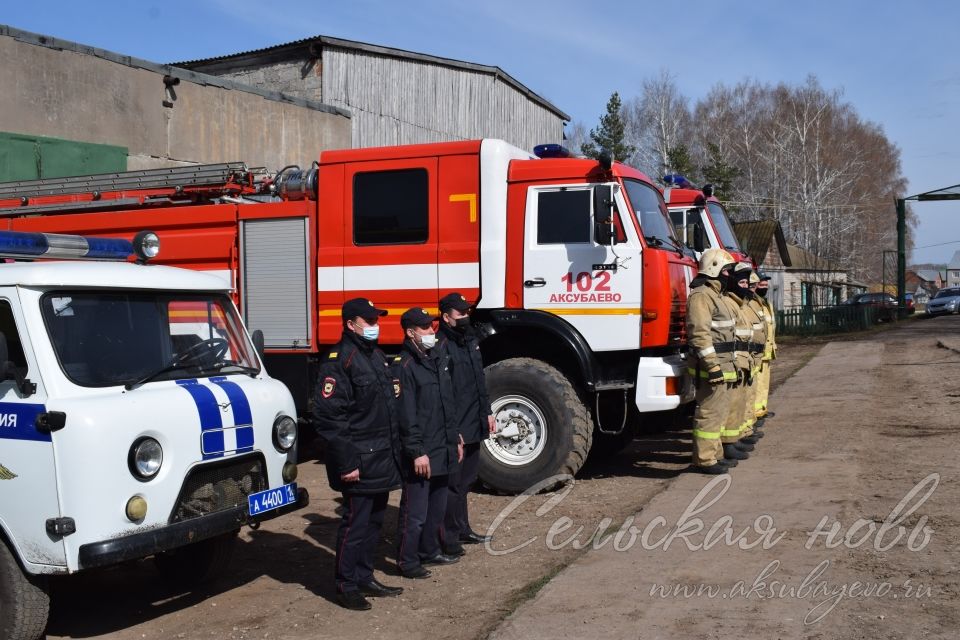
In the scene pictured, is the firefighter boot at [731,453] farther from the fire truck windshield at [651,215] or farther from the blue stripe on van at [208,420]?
the blue stripe on van at [208,420]

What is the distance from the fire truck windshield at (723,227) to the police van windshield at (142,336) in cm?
767

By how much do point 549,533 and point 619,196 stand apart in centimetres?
304

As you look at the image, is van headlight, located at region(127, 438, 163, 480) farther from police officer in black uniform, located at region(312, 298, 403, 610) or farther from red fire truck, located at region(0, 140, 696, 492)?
red fire truck, located at region(0, 140, 696, 492)

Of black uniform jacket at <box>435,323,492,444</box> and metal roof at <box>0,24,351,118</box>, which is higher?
metal roof at <box>0,24,351,118</box>

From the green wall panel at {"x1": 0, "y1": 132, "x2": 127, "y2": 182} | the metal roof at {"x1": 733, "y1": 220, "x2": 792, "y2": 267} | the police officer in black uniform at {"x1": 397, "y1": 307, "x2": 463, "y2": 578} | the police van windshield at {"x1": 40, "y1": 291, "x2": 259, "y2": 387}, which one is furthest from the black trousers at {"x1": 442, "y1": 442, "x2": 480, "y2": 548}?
the metal roof at {"x1": 733, "y1": 220, "x2": 792, "y2": 267}

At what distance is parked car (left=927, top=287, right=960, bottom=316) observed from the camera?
4403 cm

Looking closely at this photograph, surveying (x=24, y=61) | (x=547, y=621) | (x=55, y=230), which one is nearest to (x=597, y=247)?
(x=547, y=621)

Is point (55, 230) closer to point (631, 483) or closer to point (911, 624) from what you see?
point (631, 483)

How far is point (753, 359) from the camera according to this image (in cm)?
944

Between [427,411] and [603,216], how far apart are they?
297cm

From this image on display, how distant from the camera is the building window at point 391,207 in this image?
28.5 ft

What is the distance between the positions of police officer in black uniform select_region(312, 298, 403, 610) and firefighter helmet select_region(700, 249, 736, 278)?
13.7ft

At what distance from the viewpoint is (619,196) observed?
8.27 metres

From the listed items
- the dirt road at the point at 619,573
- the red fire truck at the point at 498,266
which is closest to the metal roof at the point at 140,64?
the red fire truck at the point at 498,266
